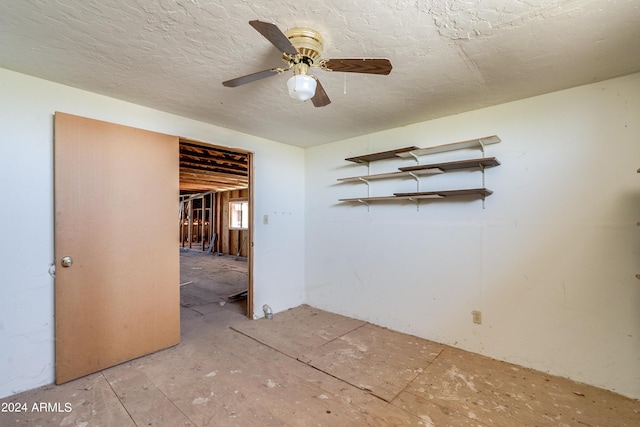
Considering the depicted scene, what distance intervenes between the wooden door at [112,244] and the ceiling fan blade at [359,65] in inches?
74.5

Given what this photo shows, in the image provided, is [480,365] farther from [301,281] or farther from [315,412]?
[301,281]

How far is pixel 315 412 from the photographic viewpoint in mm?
1799

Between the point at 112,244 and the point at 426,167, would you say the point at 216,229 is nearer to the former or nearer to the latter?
the point at 112,244

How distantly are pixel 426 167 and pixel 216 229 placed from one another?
8.99m

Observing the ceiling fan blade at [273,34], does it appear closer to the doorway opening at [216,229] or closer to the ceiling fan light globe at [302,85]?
the ceiling fan light globe at [302,85]

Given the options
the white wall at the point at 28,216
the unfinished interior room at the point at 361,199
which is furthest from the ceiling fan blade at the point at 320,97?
the white wall at the point at 28,216

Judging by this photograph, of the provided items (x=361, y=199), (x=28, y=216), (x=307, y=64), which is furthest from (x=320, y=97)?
(x=28, y=216)

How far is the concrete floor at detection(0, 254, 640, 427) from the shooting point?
5.72 ft

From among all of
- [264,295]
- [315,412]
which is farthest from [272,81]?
[264,295]

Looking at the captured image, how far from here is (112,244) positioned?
91.4 inches

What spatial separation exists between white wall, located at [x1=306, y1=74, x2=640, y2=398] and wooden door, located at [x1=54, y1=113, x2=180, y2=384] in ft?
7.23

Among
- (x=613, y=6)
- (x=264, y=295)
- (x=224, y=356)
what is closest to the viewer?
(x=613, y=6)

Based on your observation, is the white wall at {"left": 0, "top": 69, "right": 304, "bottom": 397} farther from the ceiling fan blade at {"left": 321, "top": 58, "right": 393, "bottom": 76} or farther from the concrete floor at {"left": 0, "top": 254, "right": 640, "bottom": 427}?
the ceiling fan blade at {"left": 321, "top": 58, "right": 393, "bottom": 76}

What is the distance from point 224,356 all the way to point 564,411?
2.54 m
